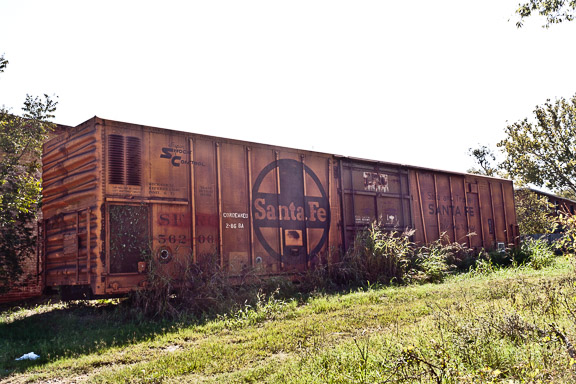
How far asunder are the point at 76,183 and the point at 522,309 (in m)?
7.48

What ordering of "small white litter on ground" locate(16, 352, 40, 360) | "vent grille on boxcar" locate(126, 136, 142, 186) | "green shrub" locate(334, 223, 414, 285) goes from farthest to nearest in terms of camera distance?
"green shrub" locate(334, 223, 414, 285) → "vent grille on boxcar" locate(126, 136, 142, 186) → "small white litter on ground" locate(16, 352, 40, 360)

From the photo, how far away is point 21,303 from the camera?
1136 cm

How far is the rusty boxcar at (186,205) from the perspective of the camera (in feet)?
Answer: 25.9

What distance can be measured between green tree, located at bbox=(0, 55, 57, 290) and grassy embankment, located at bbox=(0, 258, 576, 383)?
71.5 inches

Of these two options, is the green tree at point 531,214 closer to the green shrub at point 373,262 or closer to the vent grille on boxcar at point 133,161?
the green shrub at point 373,262

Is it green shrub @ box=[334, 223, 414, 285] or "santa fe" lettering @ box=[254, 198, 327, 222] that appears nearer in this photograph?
"santa fe" lettering @ box=[254, 198, 327, 222]

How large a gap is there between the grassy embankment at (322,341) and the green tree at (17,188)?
1.82 m

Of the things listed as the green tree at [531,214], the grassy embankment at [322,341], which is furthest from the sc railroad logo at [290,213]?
the green tree at [531,214]

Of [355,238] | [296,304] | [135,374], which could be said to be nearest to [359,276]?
[355,238]

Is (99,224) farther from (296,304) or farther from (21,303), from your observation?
(21,303)

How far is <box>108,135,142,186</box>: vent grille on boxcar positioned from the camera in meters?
7.97

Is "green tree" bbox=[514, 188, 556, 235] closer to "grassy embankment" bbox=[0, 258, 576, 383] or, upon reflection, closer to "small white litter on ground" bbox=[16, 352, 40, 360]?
"grassy embankment" bbox=[0, 258, 576, 383]

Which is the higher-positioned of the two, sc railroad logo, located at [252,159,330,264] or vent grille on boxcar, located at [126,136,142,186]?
vent grille on boxcar, located at [126,136,142,186]

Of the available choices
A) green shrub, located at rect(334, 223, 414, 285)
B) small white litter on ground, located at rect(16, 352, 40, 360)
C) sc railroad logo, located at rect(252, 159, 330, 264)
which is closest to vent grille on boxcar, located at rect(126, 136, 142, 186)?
sc railroad logo, located at rect(252, 159, 330, 264)
